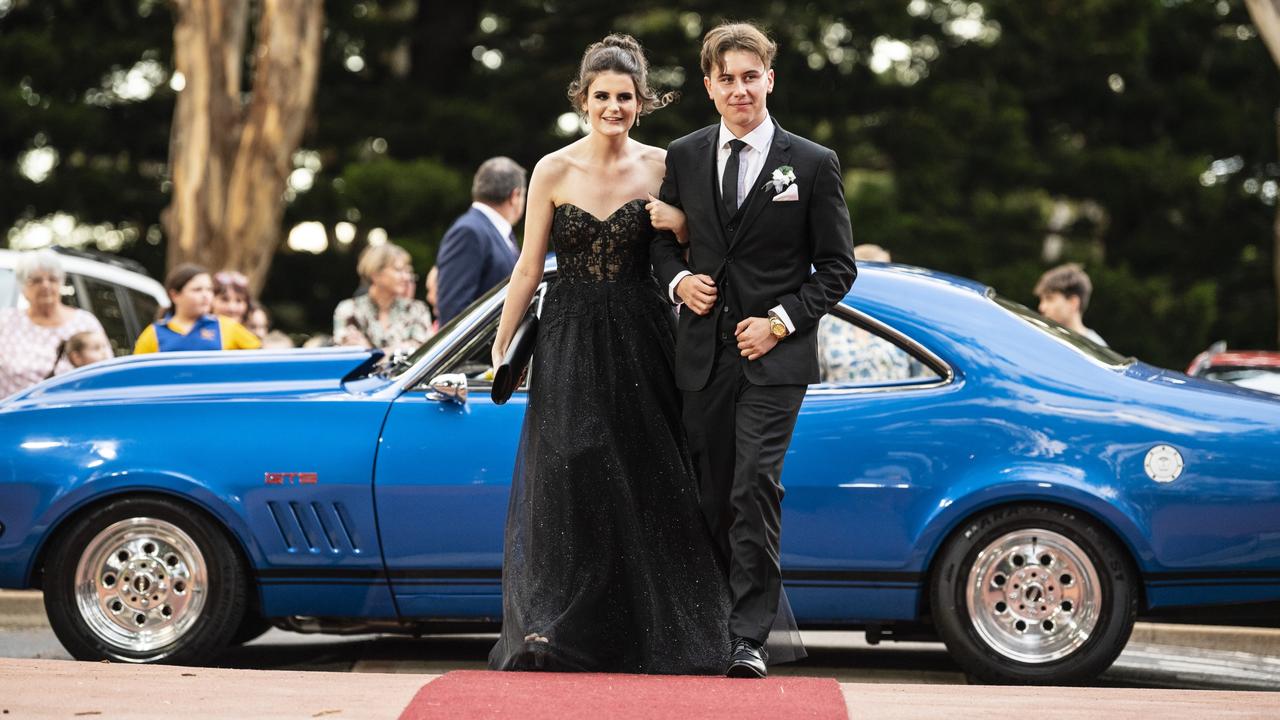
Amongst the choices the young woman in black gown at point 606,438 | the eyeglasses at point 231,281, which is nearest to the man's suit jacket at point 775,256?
the young woman in black gown at point 606,438

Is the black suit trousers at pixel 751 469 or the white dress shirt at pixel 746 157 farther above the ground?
the white dress shirt at pixel 746 157

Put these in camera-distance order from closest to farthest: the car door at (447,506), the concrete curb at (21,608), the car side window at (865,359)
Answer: the car door at (447,506)
the car side window at (865,359)
the concrete curb at (21,608)

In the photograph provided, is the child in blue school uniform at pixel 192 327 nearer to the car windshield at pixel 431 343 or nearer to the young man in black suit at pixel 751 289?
the car windshield at pixel 431 343

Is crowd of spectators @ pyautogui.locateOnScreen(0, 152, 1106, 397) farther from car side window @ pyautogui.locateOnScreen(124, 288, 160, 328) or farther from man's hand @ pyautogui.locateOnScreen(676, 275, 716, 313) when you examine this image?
man's hand @ pyautogui.locateOnScreen(676, 275, 716, 313)

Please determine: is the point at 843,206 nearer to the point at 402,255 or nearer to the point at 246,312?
the point at 402,255

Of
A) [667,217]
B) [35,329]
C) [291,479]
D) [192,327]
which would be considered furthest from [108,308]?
[667,217]

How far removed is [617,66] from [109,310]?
8.09m

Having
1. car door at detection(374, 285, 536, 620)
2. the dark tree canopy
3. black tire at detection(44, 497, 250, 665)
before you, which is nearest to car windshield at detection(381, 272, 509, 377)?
car door at detection(374, 285, 536, 620)

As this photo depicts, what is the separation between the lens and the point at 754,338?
5223 mm

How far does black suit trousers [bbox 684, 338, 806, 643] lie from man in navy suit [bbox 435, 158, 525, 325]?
2797mm

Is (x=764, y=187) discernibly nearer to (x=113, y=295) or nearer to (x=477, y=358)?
(x=477, y=358)

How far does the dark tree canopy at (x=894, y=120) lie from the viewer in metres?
20.8

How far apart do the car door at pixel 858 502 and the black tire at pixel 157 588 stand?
6.71ft

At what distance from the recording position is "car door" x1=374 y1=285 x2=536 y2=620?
6340 millimetres
